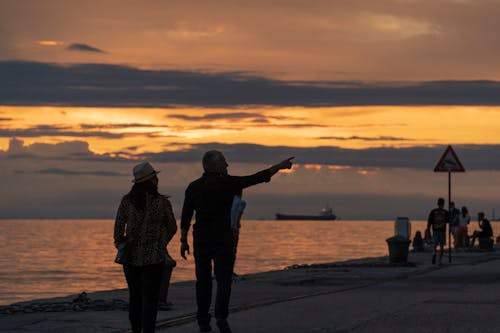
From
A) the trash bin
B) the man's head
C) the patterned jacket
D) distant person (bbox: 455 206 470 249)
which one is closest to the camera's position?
the patterned jacket

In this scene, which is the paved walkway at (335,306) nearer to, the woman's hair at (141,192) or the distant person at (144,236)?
the distant person at (144,236)

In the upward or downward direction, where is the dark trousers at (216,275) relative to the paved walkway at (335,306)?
upward

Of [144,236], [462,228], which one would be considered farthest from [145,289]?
[462,228]

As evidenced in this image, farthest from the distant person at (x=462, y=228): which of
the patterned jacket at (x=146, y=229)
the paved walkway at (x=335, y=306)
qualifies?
the patterned jacket at (x=146, y=229)

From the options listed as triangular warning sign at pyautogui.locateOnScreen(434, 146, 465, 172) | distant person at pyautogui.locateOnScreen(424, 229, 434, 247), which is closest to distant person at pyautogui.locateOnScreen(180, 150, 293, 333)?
triangular warning sign at pyautogui.locateOnScreen(434, 146, 465, 172)

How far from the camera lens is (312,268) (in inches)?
1212

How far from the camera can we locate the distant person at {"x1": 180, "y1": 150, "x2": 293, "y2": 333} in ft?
47.0

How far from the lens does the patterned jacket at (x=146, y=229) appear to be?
12688 mm

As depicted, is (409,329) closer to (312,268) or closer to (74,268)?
(312,268)

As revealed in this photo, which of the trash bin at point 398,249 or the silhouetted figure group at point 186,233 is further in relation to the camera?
the trash bin at point 398,249

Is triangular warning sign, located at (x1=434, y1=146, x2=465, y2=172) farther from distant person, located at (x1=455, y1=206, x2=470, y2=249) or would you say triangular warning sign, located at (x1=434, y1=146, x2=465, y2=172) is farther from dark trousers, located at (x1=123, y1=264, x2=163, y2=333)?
dark trousers, located at (x1=123, y1=264, x2=163, y2=333)

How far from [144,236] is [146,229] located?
77 millimetres

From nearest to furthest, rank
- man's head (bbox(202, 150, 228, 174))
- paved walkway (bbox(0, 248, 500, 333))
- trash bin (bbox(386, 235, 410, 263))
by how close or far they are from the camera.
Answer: man's head (bbox(202, 150, 228, 174))
paved walkway (bbox(0, 248, 500, 333))
trash bin (bbox(386, 235, 410, 263))

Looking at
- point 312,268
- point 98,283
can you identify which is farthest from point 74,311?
point 98,283
